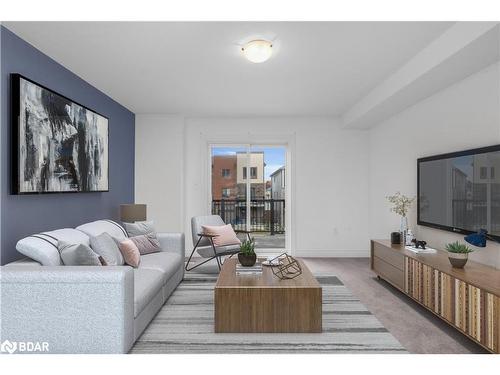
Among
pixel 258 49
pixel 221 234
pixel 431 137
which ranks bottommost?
pixel 221 234

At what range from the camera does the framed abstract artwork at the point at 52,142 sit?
2.79 m

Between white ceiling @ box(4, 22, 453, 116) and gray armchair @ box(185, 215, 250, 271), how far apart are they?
1916 millimetres

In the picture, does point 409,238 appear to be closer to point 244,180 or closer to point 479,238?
point 479,238

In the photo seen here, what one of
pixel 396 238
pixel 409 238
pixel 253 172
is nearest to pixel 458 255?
pixel 409 238

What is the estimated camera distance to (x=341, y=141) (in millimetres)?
6004

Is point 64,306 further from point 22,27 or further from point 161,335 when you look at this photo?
point 22,27

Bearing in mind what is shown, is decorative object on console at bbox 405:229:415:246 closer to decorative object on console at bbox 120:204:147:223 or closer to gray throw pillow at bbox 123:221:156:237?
gray throw pillow at bbox 123:221:156:237

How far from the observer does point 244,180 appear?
632 centimetres

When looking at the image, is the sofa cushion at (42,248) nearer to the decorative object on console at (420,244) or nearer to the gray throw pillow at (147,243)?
the gray throw pillow at (147,243)

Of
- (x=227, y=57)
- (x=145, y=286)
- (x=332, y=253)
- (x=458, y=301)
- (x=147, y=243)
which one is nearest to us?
(x=458, y=301)

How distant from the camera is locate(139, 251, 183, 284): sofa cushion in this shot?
333 centimetres

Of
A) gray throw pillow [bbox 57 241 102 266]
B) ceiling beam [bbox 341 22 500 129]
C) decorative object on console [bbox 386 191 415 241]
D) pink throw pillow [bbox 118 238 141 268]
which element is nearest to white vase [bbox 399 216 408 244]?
decorative object on console [bbox 386 191 415 241]

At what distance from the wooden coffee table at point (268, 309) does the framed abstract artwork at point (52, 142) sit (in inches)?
81.0

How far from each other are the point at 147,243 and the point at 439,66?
3710mm
